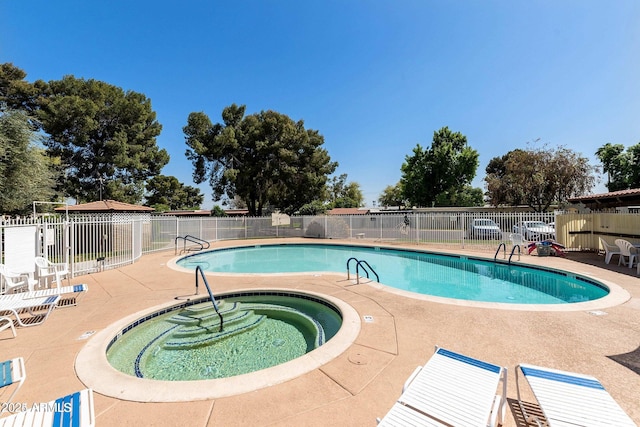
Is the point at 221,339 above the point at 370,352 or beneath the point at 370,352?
beneath

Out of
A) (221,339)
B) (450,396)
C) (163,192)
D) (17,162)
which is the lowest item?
(221,339)

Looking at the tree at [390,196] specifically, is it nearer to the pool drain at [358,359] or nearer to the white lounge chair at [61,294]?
the white lounge chair at [61,294]

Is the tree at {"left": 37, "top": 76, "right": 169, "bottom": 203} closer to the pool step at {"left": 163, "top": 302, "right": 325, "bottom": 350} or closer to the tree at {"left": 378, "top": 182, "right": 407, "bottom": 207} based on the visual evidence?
the pool step at {"left": 163, "top": 302, "right": 325, "bottom": 350}

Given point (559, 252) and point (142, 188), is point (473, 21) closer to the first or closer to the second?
point (559, 252)

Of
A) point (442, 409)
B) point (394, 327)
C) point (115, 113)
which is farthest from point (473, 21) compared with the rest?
point (115, 113)

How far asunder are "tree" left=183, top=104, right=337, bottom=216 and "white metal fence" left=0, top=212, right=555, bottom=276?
18.8 ft

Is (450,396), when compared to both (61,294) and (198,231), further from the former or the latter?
(198,231)

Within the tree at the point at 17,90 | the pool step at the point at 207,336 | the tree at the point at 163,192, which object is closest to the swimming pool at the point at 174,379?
the pool step at the point at 207,336

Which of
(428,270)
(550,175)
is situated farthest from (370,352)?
(550,175)

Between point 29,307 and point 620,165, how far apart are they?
48534mm

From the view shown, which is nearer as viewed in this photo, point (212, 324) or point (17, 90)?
point (212, 324)

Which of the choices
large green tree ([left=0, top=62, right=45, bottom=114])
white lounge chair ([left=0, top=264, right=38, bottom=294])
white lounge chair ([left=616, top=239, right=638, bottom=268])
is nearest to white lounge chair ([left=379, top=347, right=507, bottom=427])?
white lounge chair ([left=0, top=264, right=38, bottom=294])

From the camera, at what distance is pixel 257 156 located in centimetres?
2575

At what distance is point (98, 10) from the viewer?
11.3 metres
